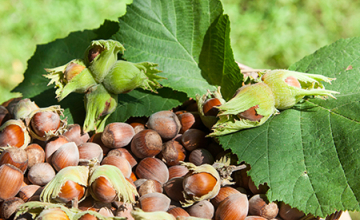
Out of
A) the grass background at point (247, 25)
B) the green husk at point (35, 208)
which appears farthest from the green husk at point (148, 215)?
the grass background at point (247, 25)

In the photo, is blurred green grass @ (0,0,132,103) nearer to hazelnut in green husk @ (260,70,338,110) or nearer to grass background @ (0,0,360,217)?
grass background @ (0,0,360,217)

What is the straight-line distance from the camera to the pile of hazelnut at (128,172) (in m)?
1.34

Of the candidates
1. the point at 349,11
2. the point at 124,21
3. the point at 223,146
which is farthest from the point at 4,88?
the point at 349,11

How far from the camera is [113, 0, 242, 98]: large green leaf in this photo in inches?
82.9

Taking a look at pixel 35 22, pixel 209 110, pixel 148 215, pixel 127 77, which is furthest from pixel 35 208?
pixel 35 22

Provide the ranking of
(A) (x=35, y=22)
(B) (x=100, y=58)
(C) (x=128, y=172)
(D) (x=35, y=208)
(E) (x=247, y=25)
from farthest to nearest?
1. (E) (x=247, y=25)
2. (A) (x=35, y=22)
3. (B) (x=100, y=58)
4. (C) (x=128, y=172)
5. (D) (x=35, y=208)

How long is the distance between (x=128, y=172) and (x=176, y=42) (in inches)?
40.4

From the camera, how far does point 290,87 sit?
5.38 ft

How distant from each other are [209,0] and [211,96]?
2.09ft

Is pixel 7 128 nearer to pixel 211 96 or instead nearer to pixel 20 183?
pixel 20 183

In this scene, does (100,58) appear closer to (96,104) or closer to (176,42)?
(96,104)

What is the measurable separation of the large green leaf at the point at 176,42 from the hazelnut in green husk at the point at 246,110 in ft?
1.43

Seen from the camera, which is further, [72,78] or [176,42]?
[176,42]

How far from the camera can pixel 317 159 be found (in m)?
1.58
